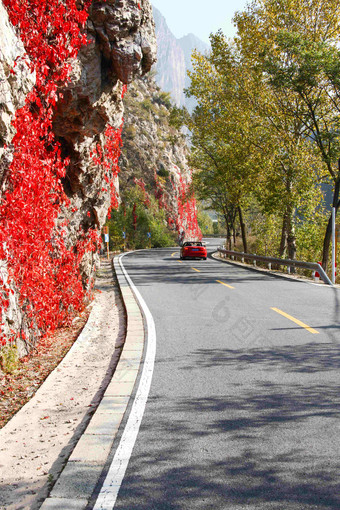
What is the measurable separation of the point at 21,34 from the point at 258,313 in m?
6.77

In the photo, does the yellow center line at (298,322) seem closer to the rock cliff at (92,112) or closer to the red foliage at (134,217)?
the rock cliff at (92,112)

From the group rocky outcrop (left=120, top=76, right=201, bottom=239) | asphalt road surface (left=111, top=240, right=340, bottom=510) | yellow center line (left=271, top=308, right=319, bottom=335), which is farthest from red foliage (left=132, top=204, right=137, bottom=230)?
asphalt road surface (left=111, top=240, right=340, bottom=510)

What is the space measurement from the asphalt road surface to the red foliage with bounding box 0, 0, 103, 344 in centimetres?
215

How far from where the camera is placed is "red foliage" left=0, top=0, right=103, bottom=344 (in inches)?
253

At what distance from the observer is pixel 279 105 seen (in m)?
23.2

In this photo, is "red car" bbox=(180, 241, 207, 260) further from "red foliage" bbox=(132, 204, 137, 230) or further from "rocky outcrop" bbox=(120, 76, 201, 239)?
"rocky outcrop" bbox=(120, 76, 201, 239)

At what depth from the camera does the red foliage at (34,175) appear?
21.1ft

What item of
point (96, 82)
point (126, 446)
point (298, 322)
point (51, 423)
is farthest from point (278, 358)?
point (96, 82)

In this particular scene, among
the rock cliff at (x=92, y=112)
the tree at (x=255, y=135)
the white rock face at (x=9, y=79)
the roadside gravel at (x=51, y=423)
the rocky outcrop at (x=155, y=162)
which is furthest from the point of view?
the rocky outcrop at (x=155, y=162)

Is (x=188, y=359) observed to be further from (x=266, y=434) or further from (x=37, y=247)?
(x=37, y=247)

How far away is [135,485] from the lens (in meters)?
3.09

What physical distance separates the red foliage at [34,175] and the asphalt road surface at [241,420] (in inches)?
84.7

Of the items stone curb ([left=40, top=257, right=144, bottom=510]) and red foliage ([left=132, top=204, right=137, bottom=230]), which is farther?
red foliage ([left=132, top=204, right=137, bottom=230])

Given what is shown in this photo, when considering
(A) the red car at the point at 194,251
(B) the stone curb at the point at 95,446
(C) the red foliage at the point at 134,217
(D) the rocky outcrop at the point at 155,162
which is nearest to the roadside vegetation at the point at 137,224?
(C) the red foliage at the point at 134,217
